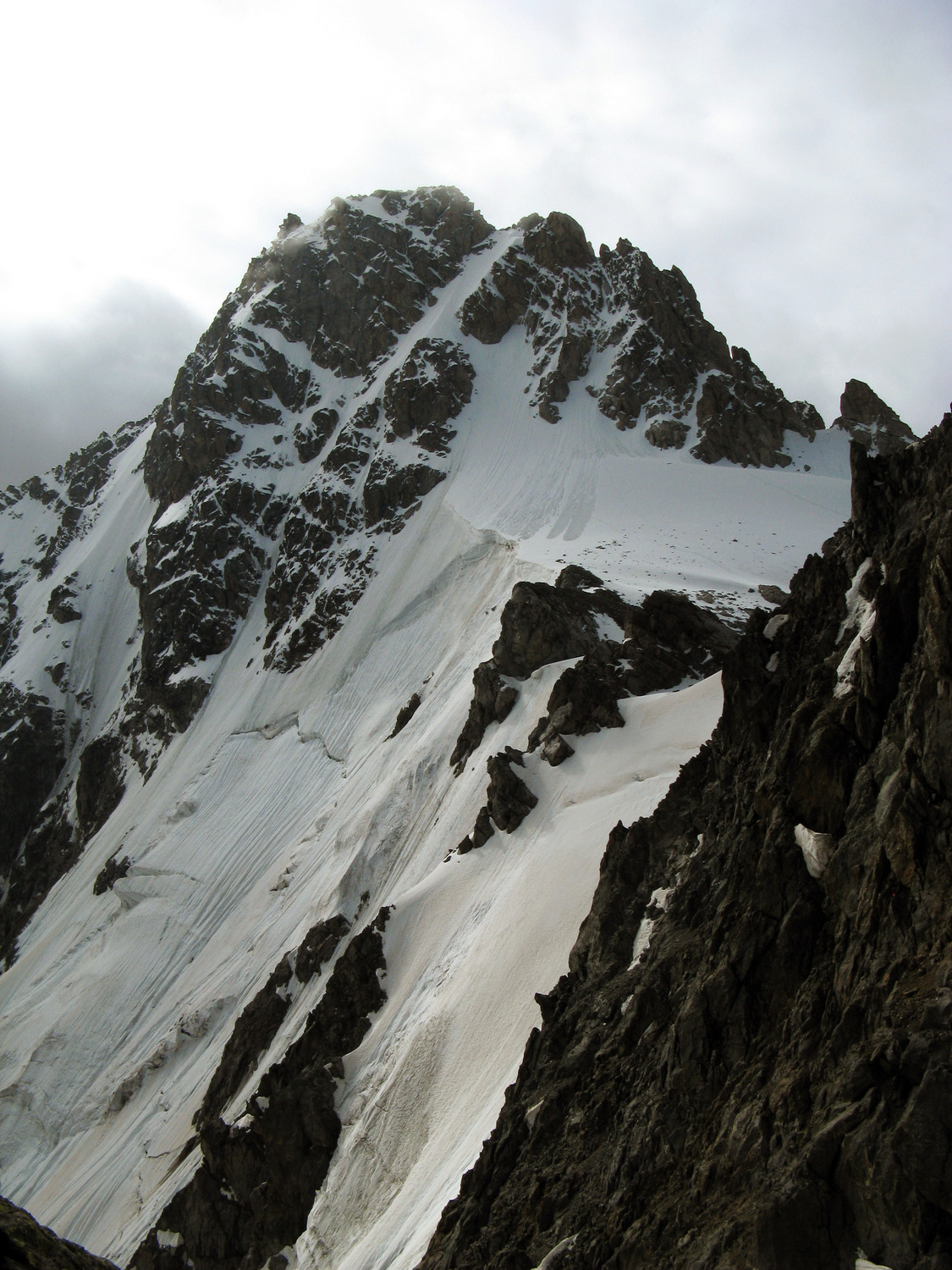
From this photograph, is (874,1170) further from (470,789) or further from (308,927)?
(308,927)

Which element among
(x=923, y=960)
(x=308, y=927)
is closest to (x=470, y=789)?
(x=308, y=927)

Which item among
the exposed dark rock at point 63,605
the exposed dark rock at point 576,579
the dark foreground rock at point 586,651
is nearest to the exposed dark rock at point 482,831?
the dark foreground rock at point 586,651

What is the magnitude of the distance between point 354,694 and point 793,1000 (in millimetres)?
42913

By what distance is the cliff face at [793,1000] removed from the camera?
7.15 m

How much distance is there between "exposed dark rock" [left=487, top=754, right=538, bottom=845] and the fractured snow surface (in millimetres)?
401

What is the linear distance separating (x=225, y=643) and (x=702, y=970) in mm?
61704

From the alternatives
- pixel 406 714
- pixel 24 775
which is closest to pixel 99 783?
pixel 24 775

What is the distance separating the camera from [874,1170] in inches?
270

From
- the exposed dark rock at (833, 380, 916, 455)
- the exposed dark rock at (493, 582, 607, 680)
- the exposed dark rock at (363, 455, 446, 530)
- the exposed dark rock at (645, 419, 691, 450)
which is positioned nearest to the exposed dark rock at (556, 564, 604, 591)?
the exposed dark rock at (493, 582, 607, 680)

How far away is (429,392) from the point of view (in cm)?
7025

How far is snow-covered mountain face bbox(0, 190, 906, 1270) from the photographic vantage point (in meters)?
22.0

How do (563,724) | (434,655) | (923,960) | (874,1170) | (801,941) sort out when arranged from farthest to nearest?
(434,655) < (563,724) < (801,941) < (923,960) < (874,1170)

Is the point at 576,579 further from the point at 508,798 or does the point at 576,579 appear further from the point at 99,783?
the point at 99,783

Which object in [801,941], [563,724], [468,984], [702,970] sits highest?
[563,724]
